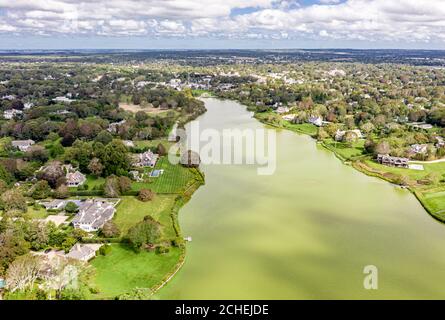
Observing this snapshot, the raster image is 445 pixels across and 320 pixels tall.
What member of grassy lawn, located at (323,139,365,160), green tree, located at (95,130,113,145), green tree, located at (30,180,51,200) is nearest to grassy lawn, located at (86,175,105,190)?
green tree, located at (30,180,51,200)

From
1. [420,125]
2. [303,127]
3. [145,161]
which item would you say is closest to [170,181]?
[145,161]

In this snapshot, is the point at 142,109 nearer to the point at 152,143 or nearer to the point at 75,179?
the point at 152,143

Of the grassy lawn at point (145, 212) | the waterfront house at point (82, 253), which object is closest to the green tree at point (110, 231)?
the grassy lawn at point (145, 212)

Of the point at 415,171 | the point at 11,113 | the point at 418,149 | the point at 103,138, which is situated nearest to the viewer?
the point at 415,171

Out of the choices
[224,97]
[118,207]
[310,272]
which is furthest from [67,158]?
[224,97]

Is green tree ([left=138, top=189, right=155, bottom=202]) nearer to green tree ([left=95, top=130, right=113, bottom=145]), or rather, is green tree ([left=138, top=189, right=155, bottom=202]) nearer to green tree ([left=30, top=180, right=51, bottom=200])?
green tree ([left=30, top=180, right=51, bottom=200])

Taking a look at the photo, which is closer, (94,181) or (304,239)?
(304,239)

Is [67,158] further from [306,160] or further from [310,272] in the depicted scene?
[310,272]
